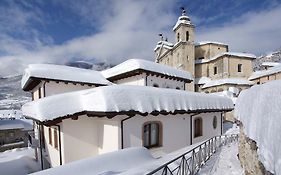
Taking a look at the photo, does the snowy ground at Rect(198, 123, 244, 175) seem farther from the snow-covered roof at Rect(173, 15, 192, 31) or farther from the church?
the snow-covered roof at Rect(173, 15, 192, 31)

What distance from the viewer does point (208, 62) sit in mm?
41500

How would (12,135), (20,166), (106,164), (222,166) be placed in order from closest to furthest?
(106,164) < (222,166) < (20,166) < (12,135)

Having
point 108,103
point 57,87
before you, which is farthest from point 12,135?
point 108,103

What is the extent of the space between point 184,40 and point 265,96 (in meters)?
37.7

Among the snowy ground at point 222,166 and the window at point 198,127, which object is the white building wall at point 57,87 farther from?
the snowy ground at point 222,166

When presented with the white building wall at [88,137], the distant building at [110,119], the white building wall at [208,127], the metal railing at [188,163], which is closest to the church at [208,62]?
the white building wall at [208,127]

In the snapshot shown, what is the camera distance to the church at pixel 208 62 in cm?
3675

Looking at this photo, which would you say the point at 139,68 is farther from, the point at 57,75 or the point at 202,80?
the point at 202,80

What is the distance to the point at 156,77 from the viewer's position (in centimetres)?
1645

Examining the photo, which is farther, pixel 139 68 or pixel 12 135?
pixel 12 135

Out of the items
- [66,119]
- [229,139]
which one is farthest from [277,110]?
[229,139]

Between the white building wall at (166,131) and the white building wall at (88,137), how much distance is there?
622 mm

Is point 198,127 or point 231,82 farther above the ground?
point 231,82

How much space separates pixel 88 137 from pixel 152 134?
10.9ft
